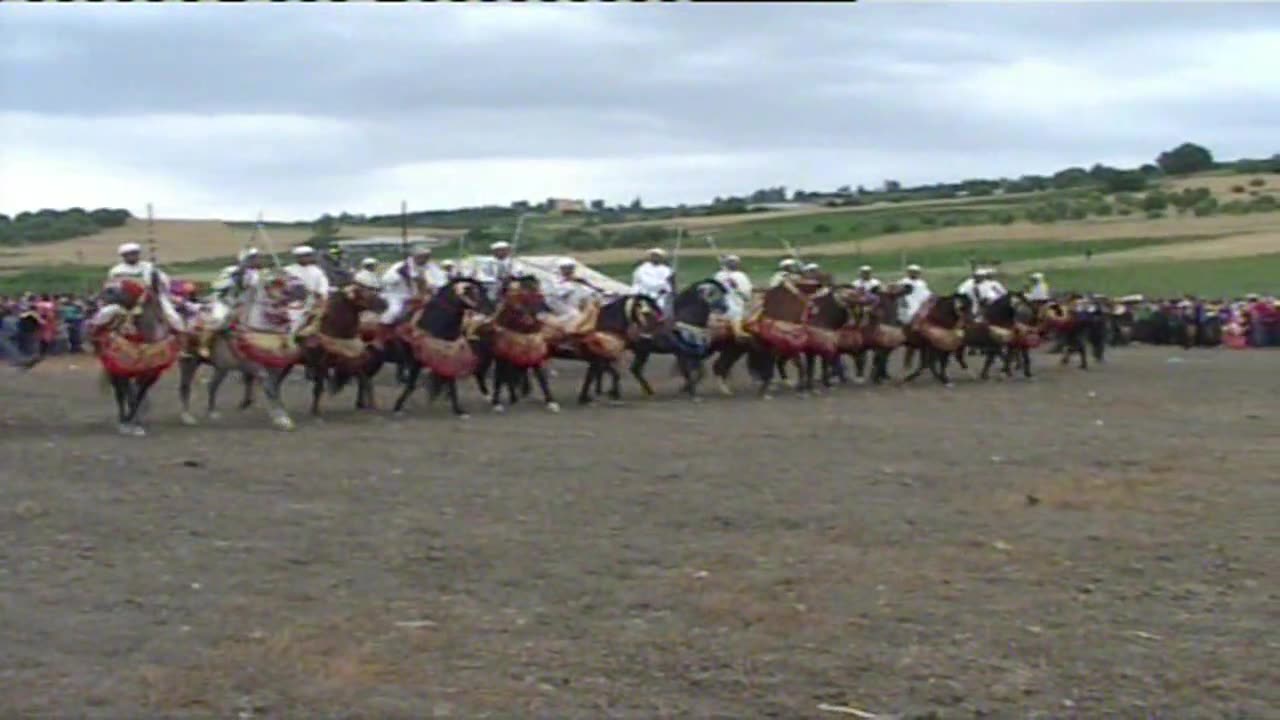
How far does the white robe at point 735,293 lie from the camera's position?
28312 mm

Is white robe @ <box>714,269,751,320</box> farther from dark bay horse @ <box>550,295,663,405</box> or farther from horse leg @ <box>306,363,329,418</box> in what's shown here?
horse leg @ <box>306,363,329,418</box>

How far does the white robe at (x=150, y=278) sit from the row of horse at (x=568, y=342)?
345 millimetres

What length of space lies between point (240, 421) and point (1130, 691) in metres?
15.8

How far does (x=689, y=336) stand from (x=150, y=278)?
30.5 ft

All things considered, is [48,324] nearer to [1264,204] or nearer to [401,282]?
[401,282]

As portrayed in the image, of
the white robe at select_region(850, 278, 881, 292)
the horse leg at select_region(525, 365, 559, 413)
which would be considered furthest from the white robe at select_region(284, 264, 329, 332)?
the white robe at select_region(850, 278, 881, 292)

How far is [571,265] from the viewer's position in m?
27.8

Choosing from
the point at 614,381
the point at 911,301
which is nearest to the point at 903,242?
the point at 911,301

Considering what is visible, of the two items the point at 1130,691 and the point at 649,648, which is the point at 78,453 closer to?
the point at 649,648

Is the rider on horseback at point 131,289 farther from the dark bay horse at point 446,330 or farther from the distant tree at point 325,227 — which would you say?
the distant tree at point 325,227

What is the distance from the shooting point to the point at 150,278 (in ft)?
66.5

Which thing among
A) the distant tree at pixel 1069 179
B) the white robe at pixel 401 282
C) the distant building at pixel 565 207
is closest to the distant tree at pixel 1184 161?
the distant tree at pixel 1069 179

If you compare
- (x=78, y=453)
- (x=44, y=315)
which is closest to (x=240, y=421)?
(x=78, y=453)

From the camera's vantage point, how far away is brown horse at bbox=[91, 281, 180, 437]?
20016mm
